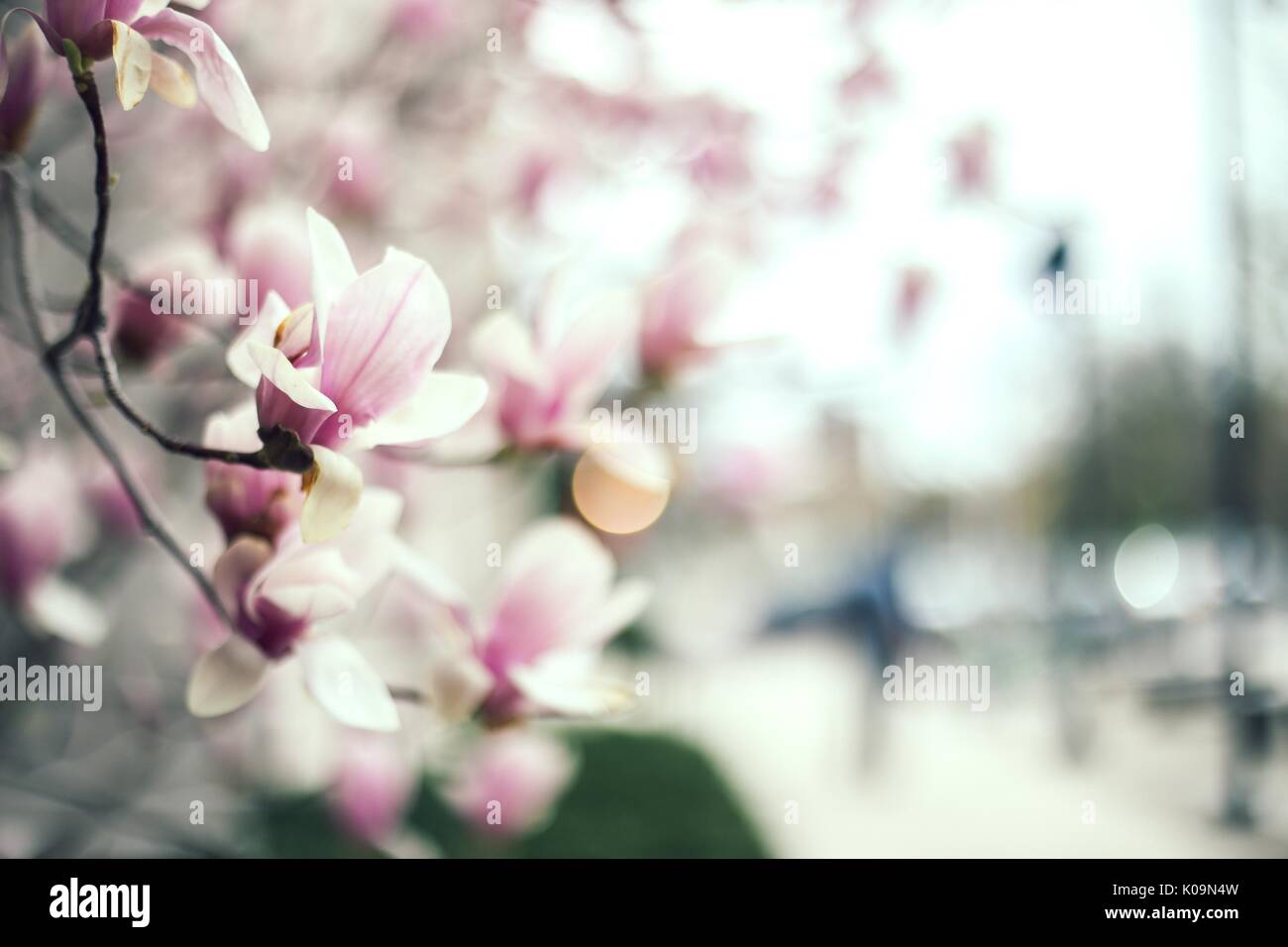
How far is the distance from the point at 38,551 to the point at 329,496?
20.6 inches

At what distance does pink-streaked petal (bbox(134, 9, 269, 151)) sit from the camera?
1.55 feet

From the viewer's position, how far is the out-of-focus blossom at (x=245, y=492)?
1.79ft

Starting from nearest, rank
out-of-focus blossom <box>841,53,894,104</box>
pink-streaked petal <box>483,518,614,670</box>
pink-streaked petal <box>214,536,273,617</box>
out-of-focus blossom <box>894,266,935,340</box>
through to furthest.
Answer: pink-streaked petal <box>214,536,273,617</box> < pink-streaked petal <box>483,518,614,670</box> < out-of-focus blossom <box>894,266,935,340</box> < out-of-focus blossom <box>841,53,894,104</box>

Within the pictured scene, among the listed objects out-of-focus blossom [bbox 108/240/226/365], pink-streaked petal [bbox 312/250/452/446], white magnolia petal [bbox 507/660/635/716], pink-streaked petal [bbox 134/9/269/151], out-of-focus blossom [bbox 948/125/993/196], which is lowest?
white magnolia petal [bbox 507/660/635/716]

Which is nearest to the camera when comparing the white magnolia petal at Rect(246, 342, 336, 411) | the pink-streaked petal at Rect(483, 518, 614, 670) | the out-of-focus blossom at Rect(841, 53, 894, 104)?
the white magnolia petal at Rect(246, 342, 336, 411)

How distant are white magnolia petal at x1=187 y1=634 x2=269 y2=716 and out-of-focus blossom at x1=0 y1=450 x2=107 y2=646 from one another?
0.36 m

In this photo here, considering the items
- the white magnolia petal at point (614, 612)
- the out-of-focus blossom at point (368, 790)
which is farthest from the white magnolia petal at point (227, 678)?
the out-of-focus blossom at point (368, 790)

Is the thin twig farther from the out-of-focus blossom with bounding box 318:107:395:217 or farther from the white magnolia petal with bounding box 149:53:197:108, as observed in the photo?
the out-of-focus blossom with bounding box 318:107:395:217

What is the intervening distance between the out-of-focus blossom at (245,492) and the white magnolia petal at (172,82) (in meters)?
0.18

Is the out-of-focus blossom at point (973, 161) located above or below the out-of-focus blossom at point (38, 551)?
above

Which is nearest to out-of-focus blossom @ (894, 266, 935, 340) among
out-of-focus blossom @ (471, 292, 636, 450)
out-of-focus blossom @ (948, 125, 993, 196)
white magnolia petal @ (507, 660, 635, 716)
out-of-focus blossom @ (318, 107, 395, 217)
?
out-of-focus blossom @ (948, 125, 993, 196)

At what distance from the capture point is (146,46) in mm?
481

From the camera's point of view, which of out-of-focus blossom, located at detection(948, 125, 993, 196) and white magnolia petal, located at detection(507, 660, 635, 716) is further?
out-of-focus blossom, located at detection(948, 125, 993, 196)

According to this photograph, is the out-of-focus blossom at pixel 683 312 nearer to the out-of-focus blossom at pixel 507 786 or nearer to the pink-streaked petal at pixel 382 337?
the pink-streaked petal at pixel 382 337
